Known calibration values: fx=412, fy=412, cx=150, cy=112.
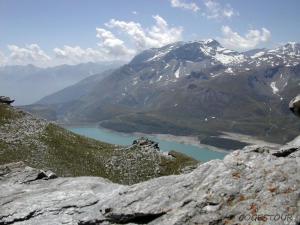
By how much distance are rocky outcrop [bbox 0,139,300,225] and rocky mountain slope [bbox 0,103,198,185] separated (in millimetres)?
30143

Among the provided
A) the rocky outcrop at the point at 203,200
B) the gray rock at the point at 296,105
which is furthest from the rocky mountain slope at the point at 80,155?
the gray rock at the point at 296,105

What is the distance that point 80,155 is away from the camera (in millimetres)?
61562

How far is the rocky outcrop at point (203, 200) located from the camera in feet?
52.4

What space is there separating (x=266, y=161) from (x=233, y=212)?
3.37m

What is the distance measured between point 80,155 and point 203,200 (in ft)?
151

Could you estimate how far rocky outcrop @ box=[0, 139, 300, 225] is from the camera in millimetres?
15961

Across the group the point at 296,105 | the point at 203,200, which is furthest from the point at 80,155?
the point at 203,200

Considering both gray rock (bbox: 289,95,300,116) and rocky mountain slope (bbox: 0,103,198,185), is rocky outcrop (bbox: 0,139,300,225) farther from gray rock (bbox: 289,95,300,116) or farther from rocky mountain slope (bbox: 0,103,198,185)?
rocky mountain slope (bbox: 0,103,198,185)

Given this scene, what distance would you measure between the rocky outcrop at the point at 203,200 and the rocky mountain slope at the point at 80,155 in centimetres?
3014

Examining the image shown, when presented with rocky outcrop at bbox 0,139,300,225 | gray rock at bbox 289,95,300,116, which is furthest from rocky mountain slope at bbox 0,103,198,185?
gray rock at bbox 289,95,300,116

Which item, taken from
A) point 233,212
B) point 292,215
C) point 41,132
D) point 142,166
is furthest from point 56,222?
point 41,132

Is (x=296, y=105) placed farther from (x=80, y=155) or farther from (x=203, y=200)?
(x=80, y=155)

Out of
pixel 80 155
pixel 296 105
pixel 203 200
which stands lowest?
pixel 80 155

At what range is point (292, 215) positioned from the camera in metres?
15.1
